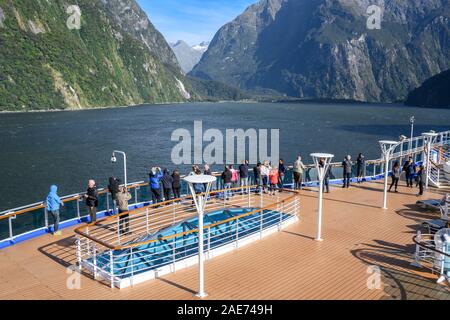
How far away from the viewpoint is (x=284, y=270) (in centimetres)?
1065

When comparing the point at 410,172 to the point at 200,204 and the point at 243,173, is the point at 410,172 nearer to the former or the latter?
the point at 243,173

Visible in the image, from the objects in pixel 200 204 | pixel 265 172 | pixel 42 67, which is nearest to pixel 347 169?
pixel 265 172

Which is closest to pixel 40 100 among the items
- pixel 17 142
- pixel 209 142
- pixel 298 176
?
pixel 17 142

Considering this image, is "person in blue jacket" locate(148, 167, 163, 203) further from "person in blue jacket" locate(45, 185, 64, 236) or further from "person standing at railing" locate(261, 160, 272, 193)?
"person standing at railing" locate(261, 160, 272, 193)

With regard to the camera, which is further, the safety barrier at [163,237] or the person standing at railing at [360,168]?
the person standing at railing at [360,168]

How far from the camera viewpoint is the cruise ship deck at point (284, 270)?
9398mm

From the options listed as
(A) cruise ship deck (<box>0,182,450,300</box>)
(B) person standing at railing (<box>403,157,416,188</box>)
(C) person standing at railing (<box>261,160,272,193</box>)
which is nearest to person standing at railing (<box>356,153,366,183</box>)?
(B) person standing at railing (<box>403,157,416,188</box>)

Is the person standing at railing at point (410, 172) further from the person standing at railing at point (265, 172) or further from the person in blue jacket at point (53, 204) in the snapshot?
the person in blue jacket at point (53, 204)

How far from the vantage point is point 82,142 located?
228ft

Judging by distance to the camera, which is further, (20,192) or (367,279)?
(20,192)

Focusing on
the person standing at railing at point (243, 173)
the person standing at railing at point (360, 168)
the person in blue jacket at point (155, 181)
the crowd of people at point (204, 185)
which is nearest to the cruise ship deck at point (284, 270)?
the crowd of people at point (204, 185)

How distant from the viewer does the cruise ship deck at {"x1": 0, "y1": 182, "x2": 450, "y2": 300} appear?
9.40 meters
